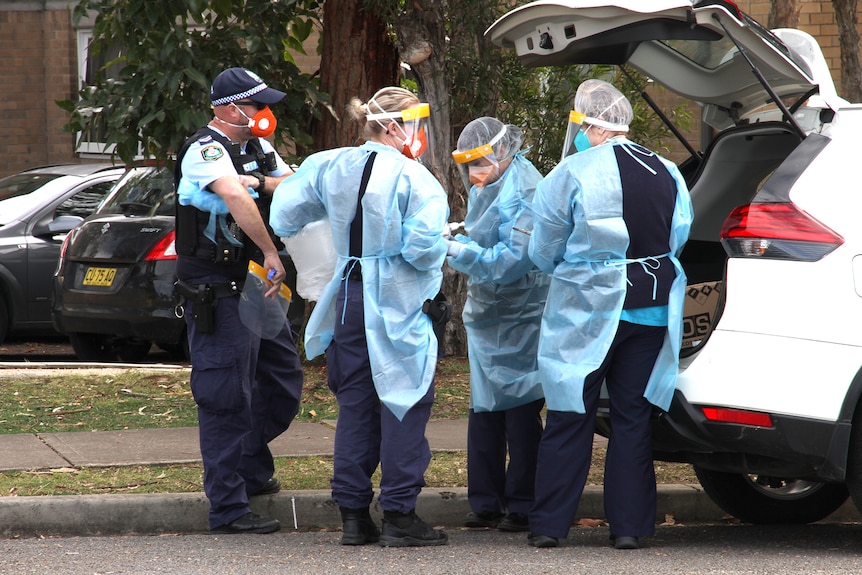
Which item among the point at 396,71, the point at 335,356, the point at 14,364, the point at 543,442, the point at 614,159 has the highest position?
the point at 396,71

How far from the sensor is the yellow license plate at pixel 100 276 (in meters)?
9.00

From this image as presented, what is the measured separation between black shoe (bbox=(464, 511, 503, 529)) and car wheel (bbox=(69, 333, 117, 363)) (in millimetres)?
5297

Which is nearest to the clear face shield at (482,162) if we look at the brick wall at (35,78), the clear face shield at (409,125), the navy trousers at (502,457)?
the clear face shield at (409,125)

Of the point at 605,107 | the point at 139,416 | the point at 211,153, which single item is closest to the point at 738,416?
the point at 605,107

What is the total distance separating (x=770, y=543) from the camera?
512cm

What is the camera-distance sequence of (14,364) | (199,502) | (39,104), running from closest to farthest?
(199,502) < (14,364) < (39,104)

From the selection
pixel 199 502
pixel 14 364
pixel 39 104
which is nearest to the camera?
pixel 199 502

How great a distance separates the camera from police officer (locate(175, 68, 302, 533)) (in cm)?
513

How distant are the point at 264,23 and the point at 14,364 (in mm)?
3456

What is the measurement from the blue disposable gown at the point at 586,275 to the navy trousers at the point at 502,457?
1.72 feet

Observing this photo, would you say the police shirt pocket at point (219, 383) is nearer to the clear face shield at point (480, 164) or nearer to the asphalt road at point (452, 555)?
the asphalt road at point (452, 555)

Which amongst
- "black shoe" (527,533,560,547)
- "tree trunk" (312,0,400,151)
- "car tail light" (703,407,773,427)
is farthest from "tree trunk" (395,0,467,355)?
"car tail light" (703,407,773,427)

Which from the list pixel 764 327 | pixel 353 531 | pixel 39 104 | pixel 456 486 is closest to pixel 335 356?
pixel 353 531

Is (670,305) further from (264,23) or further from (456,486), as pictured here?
(264,23)
